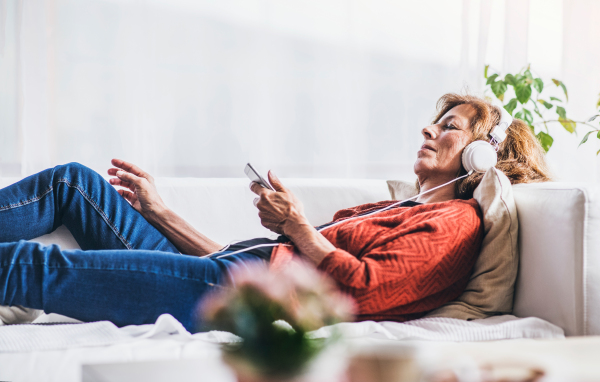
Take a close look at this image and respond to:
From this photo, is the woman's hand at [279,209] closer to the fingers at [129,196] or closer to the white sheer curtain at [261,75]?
the fingers at [129,196]

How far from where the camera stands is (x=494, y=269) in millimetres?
1021

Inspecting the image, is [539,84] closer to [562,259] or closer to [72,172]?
[562,259]

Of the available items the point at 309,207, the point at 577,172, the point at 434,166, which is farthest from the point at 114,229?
the point at 577,172

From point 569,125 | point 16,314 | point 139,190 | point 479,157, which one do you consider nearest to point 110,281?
point 16,314

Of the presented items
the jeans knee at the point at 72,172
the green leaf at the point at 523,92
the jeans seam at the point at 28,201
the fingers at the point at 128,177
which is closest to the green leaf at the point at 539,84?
the green leaf at the point at 523,92

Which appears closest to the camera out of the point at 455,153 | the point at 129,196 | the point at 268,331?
the point at 268,331

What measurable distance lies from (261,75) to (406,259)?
130cm

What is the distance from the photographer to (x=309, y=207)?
1.53 meters

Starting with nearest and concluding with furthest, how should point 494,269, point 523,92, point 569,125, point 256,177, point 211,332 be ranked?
1. point 211,332
2. point 494,269
3. point 256,177
4. point 523,92
5. point 569,125

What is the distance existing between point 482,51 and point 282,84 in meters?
0.97

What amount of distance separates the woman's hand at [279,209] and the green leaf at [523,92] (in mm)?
1302

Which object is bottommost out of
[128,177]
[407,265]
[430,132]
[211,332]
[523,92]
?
[211,332]

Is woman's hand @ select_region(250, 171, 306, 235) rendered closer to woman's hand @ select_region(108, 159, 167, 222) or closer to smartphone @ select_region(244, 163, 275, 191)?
smartphone @ select_region(244, 163, 275, 191)

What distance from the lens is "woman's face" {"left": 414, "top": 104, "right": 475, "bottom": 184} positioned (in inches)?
50.6
